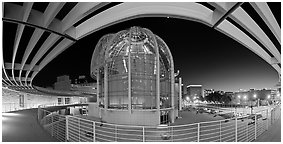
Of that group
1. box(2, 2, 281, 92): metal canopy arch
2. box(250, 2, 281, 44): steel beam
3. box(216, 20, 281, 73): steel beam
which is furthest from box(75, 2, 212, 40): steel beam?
box(250, 2, 281, 44): steel beam

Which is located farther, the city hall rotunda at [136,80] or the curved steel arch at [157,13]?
the city hall rotunda at [136,80]

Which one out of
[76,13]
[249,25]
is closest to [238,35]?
[249,25]

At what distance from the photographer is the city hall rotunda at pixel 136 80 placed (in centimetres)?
1452

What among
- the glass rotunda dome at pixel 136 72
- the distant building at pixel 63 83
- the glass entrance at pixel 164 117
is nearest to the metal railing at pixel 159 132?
the glass rotunda dome at pixel 136 72

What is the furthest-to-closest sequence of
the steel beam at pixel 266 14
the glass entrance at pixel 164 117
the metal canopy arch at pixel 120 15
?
the glass entrance at pixel 164 117
the steel beam at pixel 266 14
the metal canopy arch at pixel 120 15

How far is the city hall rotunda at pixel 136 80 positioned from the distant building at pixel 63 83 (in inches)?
1828

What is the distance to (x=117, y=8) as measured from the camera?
4039mm

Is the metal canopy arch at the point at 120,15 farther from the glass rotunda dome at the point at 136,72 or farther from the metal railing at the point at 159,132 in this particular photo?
the glass rotunda dome at the point at 136,72

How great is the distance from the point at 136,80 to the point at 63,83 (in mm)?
53063

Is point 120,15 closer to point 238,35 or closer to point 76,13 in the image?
point 76,13

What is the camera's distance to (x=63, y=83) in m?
61.4

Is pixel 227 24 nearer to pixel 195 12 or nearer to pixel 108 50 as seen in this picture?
pixel 195 12

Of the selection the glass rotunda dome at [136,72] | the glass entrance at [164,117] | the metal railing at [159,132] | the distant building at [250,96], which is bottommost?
the distant building at [250,96]

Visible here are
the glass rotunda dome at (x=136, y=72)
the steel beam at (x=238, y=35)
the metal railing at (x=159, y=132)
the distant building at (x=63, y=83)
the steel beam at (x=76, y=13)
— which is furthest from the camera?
the distant building at (x=63, y=83)
